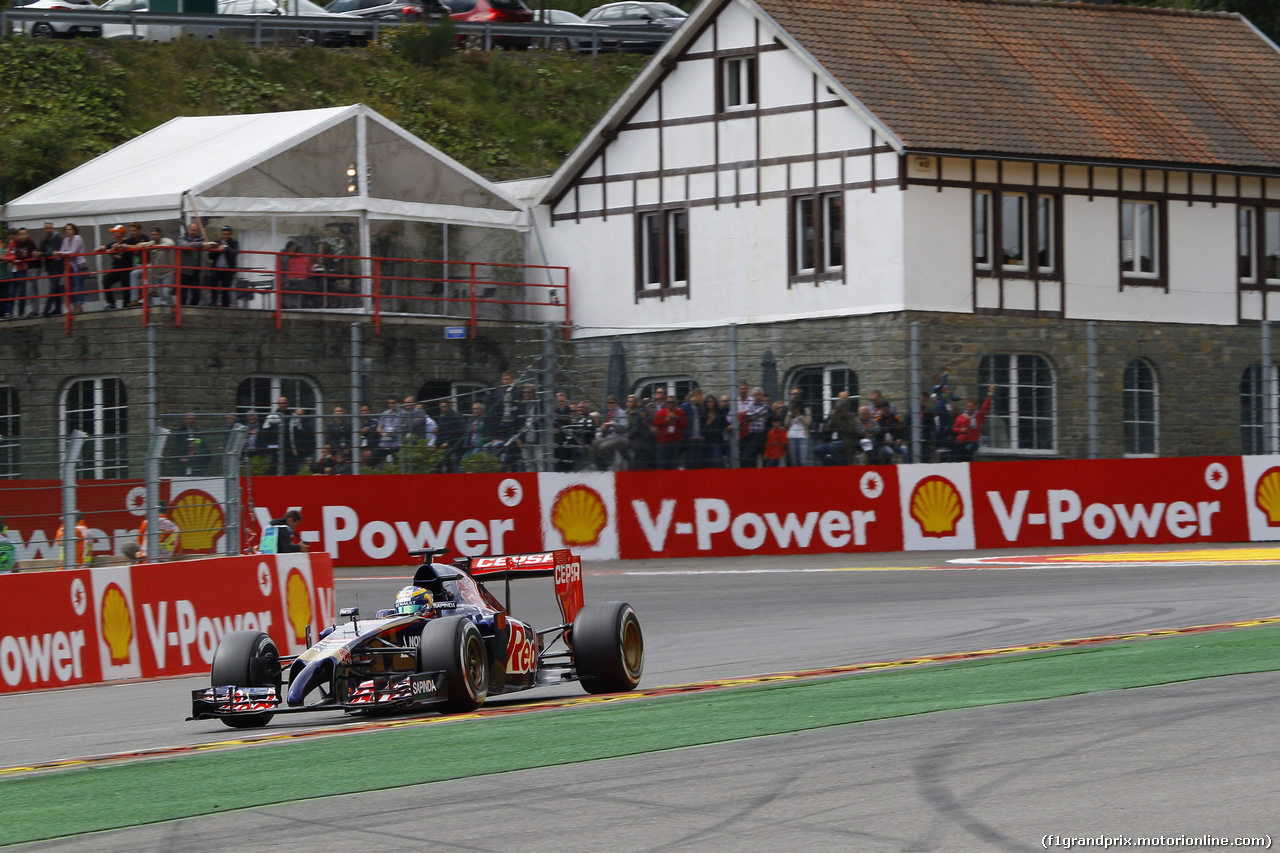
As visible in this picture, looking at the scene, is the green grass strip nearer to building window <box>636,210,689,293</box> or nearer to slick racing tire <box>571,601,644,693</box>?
slick racing tire <box>571,601,644,693</box>

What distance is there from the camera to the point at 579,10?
6781 centimetres

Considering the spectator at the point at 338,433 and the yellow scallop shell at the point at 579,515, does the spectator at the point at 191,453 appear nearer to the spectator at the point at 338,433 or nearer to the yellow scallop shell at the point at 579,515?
the spectator at the point at 338,433

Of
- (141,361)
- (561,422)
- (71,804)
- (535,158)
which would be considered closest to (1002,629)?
(71,804)

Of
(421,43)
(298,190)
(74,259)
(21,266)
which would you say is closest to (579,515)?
(74,259)

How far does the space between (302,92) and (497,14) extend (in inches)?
336

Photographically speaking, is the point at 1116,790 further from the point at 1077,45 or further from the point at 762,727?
the point at 1077,45

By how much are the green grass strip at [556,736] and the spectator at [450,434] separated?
12.8 m

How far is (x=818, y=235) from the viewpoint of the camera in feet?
104

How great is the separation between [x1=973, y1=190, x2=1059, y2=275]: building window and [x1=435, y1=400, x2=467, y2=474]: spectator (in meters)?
10.9

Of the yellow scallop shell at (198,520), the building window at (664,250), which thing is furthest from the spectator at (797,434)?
the building window at (664,250)

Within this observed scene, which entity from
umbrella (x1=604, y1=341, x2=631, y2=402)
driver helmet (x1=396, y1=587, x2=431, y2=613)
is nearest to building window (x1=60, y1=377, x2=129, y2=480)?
umbrella (x1=604, y1=341, x2=631, y2=402)

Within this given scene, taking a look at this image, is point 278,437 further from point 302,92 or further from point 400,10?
point 400,10

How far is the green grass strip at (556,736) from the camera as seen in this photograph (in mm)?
8305

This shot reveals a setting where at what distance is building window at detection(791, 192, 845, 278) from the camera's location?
104 ft
